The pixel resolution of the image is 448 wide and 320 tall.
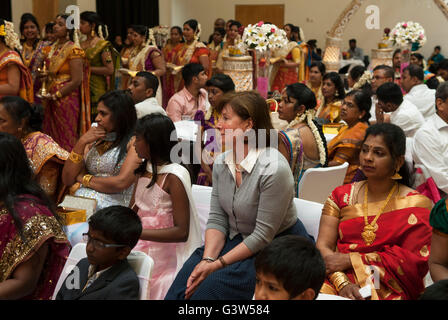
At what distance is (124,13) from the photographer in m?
11.0

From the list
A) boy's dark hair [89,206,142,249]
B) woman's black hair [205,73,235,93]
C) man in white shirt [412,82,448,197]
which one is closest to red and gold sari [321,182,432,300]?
boy's dark hair [89,206,142,249]

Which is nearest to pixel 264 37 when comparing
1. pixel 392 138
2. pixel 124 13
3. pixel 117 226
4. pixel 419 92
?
pixel 419 92

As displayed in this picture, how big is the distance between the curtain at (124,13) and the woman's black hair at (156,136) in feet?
28.6

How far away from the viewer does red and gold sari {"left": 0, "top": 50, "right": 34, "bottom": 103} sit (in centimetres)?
392

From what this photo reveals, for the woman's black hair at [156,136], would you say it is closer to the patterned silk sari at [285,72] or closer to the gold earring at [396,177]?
the gold earring at [396,177]

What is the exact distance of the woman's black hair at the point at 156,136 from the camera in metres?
2.23

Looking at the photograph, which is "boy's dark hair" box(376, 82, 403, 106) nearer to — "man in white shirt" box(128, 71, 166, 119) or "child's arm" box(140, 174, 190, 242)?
"man in white shirt" box(128, 71, 166, 119)

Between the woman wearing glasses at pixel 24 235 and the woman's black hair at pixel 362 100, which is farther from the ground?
the woman's black hair at pixel 362 100

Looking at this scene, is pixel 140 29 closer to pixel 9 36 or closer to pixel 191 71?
pixel 191 71

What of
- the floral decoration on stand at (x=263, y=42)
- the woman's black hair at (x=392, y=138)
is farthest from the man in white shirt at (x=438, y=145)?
the floral decoration on stand at (x=263, y=42)

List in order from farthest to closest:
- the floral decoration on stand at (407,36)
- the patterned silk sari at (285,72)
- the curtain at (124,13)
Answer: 1. the curtain at (124,13)
2. the floral decoration on stand at (407,36)
3. the patterned silk sari at (285,72)

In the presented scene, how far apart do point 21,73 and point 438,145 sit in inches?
118

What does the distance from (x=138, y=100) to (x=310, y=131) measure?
5.18 feet

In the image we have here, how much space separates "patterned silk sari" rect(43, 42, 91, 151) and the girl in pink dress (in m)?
2.71
